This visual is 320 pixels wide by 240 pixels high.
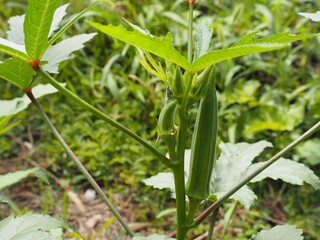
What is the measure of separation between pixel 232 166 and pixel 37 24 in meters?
0.57

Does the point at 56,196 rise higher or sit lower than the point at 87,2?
lower

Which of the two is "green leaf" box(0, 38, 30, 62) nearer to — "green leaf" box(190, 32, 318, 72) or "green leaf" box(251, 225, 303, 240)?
"green leaf" box(190, 32, 318, 72)

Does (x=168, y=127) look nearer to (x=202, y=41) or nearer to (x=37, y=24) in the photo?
(x=202, y=41)

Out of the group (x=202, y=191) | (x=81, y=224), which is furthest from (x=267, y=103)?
(x=202, y=191)

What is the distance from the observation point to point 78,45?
0.99 m

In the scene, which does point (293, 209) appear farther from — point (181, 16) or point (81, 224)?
point (181, 16)

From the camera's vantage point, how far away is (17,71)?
35.5 inches

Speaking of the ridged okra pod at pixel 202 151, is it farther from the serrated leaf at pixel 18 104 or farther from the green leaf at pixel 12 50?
the serrated leaf at pixel 18 104

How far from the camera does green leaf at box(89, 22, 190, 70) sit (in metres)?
0.65

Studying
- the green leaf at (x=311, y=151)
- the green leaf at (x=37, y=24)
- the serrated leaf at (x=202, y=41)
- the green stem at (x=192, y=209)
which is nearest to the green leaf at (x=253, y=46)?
the serrated leaf at (x=202, y=41)

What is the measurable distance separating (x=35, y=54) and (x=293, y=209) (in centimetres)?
150

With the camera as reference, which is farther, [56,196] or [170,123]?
[56,196]

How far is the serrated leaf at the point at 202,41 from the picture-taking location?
0.87 m

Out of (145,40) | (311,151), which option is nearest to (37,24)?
(145,40)
